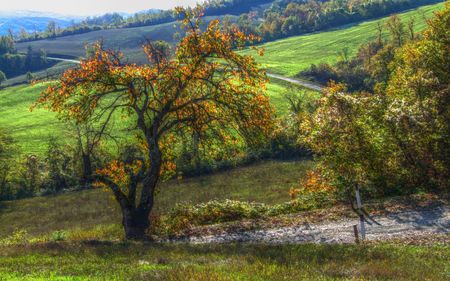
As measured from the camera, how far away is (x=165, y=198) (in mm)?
46375

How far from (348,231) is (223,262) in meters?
7.54

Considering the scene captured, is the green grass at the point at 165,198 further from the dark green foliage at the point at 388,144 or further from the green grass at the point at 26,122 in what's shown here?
the green grass at the point at 26,122

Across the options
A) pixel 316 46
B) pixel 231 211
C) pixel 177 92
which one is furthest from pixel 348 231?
pixel 316 46

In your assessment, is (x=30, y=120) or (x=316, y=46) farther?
(x=316, y=46)

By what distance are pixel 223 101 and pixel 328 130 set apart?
21.9 ft

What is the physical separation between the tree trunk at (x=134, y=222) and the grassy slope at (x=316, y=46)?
100389 millimetres

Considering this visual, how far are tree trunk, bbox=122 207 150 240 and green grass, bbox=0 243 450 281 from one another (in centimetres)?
409

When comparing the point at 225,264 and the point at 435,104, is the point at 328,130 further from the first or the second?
the point at 225,264

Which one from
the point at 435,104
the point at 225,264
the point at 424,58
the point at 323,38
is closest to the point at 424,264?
the point at 225,264

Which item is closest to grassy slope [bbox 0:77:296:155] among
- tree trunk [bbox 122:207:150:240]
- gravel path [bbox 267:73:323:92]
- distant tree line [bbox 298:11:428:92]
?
gravel path [bbox 267:73:323:92]

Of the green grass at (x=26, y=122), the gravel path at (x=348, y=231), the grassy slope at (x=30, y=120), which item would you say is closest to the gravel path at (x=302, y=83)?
the grassy slope at (x=30, y=120)

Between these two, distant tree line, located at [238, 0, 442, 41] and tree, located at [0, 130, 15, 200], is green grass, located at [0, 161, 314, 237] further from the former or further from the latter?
distant tree line, located at [238, 0, 442, 41]

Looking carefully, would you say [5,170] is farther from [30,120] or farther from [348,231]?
[348,231]

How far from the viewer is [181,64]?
22.5 meters
